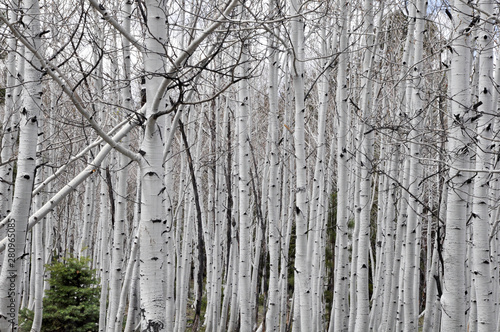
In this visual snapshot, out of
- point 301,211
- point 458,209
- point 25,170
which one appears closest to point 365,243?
point 301,211

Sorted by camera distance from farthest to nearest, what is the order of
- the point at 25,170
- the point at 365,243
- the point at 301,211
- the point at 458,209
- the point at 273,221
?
the point at 273,221, the point at 365,243, the point at 301,211, the point at 458,209, the point at 25,170

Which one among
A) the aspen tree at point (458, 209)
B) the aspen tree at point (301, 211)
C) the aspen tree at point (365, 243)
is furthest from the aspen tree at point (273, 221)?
the aspen tree at point (458, 209)

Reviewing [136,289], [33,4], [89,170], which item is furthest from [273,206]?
[33,4]

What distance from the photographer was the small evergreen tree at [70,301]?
303 inches

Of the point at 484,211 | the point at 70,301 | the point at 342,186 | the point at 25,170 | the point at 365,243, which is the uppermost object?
the point at 342,186

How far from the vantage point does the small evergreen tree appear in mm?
7684

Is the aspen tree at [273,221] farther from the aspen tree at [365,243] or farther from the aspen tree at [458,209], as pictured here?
the aspen tree at [458,209]

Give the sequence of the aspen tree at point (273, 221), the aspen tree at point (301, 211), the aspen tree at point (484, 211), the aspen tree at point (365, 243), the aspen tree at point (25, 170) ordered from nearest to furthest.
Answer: the aspen tree at point (25, 170) < the aspen tree at point (484, 211) < the aspen tree at point (301, 211) < the aspen tree at point (365, 243) < the aspen tree at point (273, 221)

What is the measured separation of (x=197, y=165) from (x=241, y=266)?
324cm

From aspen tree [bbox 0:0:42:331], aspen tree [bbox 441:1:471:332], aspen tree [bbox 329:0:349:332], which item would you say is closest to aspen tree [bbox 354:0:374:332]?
aspen tree [bbox 329:0:349:332]

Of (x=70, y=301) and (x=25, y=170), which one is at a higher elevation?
(x=25, y=170)

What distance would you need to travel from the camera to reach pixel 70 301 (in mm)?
7848

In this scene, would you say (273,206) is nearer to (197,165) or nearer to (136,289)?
(136,289)

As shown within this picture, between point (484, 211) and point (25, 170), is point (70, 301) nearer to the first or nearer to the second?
point (25, 170)
